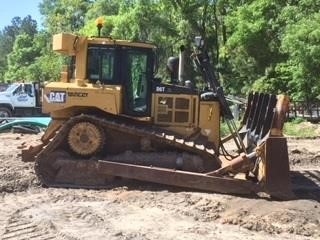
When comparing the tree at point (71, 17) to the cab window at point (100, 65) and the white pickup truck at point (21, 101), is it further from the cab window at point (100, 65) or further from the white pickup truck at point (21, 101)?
the cab window at point (100, 65)

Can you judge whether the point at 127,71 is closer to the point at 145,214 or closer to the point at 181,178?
the point at 181,178

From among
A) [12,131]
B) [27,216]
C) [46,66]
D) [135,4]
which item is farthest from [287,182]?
[46,66]

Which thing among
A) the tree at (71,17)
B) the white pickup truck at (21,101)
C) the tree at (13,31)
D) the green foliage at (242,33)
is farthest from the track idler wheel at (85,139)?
the tree at (13,31)

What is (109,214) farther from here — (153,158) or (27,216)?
(153,158)

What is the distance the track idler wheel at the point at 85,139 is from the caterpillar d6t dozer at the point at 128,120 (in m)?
0.02

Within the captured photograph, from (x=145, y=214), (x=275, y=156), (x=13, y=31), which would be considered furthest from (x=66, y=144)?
(x=13, y=31)

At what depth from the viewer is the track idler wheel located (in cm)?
1128

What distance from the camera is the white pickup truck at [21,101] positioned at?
30797 mm

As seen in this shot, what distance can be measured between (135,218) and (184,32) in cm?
3254

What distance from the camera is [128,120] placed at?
11711 mm

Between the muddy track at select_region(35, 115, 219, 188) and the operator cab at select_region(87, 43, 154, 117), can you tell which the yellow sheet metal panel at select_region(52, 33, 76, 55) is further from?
the muddy track at select_region(35, 115, 219, 188)

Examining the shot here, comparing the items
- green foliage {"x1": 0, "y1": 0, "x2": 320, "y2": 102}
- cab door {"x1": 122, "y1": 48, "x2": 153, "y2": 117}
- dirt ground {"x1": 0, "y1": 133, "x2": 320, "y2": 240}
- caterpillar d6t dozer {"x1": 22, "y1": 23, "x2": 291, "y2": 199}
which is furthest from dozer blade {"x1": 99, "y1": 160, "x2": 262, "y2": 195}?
green foliage {"x1": 0, "y1": 0, "x2": 320, "y2": 102}

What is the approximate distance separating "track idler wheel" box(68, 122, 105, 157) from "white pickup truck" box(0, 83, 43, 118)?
19.9 m

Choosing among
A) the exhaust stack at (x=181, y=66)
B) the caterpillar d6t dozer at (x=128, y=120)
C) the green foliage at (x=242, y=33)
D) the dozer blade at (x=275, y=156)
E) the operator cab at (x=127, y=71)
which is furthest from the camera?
the green foliage at (x=242, y=33)
